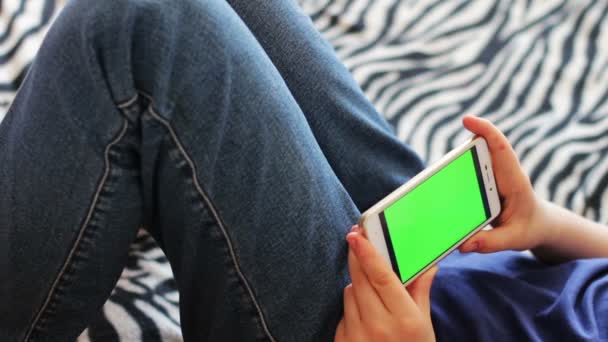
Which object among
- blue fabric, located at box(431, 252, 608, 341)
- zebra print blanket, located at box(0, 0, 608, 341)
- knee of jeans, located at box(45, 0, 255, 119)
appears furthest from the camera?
zebra print blanket, located at box(0, 0, 608, 341)

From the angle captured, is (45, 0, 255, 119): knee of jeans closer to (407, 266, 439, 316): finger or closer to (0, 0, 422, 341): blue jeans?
(0, 0, 422, 341): blue jeans

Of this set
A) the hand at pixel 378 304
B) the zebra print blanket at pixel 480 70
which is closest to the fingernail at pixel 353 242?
the hand at pixel 378 304

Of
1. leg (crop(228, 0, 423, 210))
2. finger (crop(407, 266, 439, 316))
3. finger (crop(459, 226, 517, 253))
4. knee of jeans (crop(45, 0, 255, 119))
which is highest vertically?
knee of jeans (crop(45, 0, 255, 119))

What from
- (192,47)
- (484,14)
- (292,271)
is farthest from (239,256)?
(484,14)

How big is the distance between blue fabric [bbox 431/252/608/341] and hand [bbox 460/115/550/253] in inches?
1.2

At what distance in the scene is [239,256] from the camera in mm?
585

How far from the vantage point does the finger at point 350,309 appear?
60cm

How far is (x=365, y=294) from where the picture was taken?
59 centimetres

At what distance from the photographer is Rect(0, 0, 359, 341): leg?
535 mm

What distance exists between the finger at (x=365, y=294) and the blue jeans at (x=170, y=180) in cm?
3

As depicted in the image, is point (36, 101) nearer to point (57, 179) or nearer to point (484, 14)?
point (57, 179)

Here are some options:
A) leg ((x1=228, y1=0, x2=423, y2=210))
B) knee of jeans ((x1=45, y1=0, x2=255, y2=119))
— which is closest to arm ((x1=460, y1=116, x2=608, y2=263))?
leg ((x1=228, y1=0, x2=423, y2=210))

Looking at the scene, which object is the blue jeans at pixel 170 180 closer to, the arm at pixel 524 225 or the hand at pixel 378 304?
the hand at pixel 378 304

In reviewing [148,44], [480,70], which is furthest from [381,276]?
[480,70]
